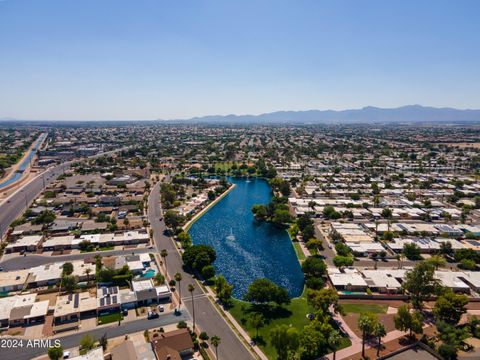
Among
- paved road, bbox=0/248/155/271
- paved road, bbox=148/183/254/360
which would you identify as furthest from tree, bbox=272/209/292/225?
paved road, bbox=0/248/155/271

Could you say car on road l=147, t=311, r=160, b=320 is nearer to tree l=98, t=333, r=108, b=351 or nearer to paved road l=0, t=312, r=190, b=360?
Result: paved road l=0, t=312, r=190, b=360

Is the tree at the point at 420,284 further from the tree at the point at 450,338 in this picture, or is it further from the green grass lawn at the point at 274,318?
the green grass lawn at the point at 274,318

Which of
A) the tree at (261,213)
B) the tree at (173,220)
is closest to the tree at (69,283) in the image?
the tree at (173,220)

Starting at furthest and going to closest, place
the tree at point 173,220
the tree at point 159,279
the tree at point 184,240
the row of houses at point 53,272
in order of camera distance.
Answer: the tree at point 173,220
the tree at point 184,240
the tree at point 159,279
the row of houses at point 53,272

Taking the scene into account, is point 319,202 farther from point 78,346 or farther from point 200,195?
point 78,346

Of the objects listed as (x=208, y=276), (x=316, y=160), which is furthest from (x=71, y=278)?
(x=316, y=160)

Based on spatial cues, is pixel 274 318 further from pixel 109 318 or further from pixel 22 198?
pixel 22 198

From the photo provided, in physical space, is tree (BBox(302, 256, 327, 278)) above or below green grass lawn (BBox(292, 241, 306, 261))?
above
